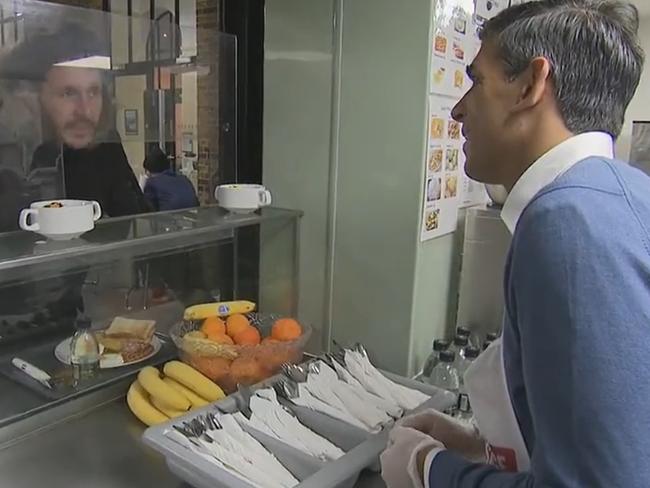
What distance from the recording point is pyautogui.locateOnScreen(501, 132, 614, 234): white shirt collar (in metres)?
0.61

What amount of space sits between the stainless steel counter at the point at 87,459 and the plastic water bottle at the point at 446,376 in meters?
0.34

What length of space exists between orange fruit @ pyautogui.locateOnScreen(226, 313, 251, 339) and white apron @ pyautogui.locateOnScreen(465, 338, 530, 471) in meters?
0.60

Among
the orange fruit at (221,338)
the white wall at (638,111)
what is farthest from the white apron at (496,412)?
the white wall at (638,111)

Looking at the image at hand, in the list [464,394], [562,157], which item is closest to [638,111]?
[464,394]

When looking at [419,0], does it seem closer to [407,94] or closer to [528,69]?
[407,94]

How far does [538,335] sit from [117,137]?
1.01 metres

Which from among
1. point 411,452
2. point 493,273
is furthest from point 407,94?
point 411,452

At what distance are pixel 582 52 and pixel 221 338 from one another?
86cm

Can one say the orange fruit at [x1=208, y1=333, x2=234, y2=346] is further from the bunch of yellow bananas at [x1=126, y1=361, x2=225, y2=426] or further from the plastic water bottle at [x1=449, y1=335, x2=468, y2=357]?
the plastic water bottle at [x1=449, y1=335, x2=468, y2=357]

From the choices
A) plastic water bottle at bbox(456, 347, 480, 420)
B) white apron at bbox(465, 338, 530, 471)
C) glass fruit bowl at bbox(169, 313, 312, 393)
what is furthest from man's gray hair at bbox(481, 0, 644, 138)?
glass fruit bowl at bbox(169, 313, 312, 393)

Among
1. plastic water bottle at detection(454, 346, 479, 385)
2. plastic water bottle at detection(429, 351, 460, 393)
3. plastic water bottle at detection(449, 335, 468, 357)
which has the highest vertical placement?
plastic water bottle at detection(449, 335, 468, 357)

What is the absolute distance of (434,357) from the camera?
132cm

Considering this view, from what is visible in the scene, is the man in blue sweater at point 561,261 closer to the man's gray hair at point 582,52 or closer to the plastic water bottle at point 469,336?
the man's gray hair at point 582,52

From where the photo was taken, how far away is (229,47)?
4.67 feet
